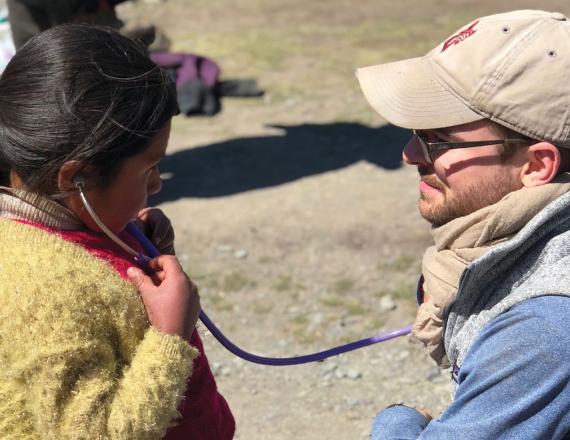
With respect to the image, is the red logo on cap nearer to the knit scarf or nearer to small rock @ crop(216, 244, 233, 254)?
the knit scarf

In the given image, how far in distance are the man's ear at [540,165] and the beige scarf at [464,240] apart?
0.08ft

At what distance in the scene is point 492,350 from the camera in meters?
1.72

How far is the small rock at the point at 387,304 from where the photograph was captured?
497 centimetres

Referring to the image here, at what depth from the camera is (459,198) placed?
78.4 inches

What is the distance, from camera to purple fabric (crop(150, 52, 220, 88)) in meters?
8.88

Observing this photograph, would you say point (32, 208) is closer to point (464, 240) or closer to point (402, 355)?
point (464, 240)

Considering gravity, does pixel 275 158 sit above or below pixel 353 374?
below

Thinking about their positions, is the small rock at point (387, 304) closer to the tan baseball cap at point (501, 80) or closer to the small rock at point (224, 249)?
the small rock at point (224, 249)

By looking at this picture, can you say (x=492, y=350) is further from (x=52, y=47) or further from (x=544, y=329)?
(x=52, y=47)

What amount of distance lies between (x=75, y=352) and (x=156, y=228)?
0.75m

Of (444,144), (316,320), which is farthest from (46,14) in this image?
(444,144)

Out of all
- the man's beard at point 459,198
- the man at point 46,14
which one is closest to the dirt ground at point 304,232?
the man at point 46,14

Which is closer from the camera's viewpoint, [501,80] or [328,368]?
[501,80]

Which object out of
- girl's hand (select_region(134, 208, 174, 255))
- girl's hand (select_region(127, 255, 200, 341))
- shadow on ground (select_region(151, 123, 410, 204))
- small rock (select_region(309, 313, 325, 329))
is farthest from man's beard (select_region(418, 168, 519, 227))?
shadow on ground (select_region(151, 123, 410, 204))
